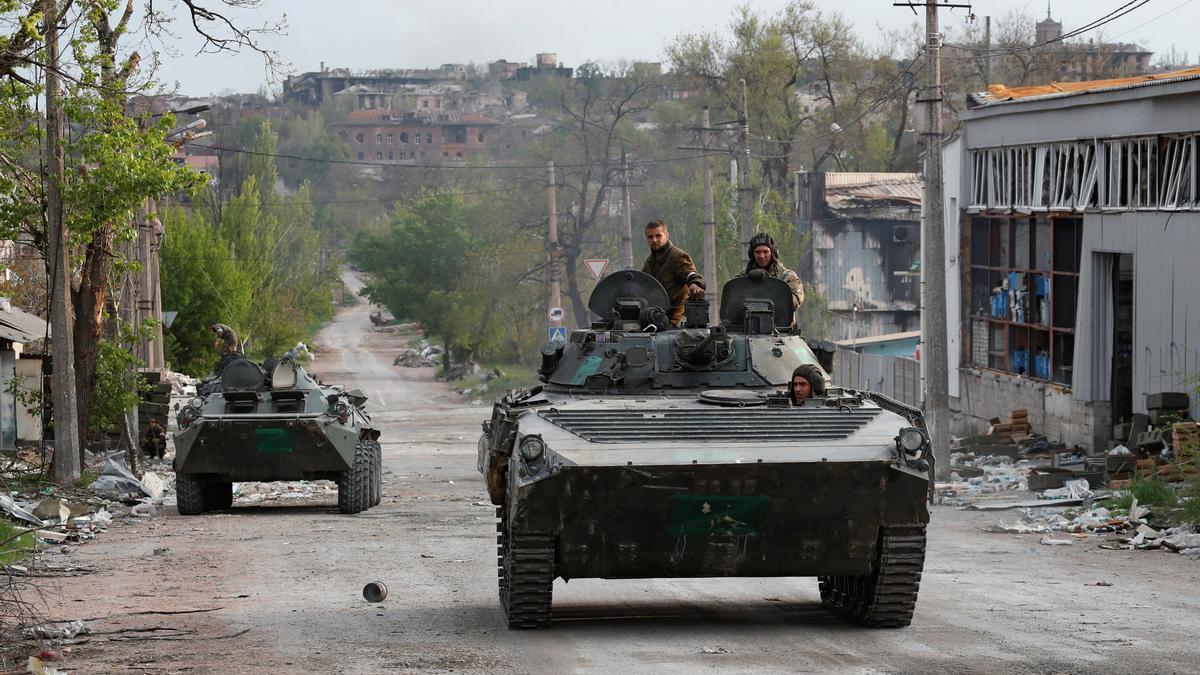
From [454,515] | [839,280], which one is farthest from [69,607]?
[839,280]

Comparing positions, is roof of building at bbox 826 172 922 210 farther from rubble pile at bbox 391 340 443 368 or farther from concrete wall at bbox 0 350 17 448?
concrete wall at bbox 0 350 17 448

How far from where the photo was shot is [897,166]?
6338cm

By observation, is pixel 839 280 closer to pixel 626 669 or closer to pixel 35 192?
pixel 35 192

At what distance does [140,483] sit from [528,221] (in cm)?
4569

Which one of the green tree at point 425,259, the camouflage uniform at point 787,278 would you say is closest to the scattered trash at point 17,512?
the camouflage uniform at point 787,278

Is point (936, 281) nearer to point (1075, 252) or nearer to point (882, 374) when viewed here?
point (1075, 252)

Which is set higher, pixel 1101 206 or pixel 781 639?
pixel 1101 206

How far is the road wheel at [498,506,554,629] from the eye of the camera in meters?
9.33

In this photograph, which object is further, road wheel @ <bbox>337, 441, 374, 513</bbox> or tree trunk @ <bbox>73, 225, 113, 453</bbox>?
tree trunk @ <bbox>73, 225, 113, 453</bbox>

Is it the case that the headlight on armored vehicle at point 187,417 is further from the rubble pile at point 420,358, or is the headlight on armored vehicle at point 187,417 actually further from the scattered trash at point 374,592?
the rubble pile at point 420,358

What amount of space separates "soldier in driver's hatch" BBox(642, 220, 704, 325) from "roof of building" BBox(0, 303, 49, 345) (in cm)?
1559

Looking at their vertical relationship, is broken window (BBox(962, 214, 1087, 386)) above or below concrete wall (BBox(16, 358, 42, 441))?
above

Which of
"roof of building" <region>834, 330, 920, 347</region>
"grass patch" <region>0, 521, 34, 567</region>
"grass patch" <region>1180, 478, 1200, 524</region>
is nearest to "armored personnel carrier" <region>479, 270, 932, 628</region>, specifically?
"grass patch" <region>0, 521, 34, 567</region>

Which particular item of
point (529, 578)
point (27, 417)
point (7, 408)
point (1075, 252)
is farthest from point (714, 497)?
point (27, 417)
